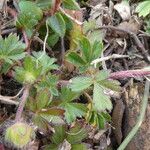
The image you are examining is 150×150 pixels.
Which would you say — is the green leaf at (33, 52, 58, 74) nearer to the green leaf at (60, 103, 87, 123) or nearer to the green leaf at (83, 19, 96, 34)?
the green leaf at (60, 103, 87, 123)

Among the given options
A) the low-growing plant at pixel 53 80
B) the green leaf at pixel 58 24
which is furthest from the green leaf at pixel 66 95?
the green leaf at pixel 58 24

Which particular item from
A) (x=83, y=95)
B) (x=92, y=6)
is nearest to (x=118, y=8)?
(x=92, y=6)

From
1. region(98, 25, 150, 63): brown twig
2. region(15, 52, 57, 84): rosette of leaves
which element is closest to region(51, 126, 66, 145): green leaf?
region(15, 52, 57, 84): rosette of leaves

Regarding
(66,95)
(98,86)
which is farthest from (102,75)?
(66,95)

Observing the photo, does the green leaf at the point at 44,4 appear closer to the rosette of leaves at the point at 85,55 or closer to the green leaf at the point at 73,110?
the rosette of leaves at the point at 85,55

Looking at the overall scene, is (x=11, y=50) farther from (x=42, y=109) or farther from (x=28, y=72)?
(x=42, y=109)
